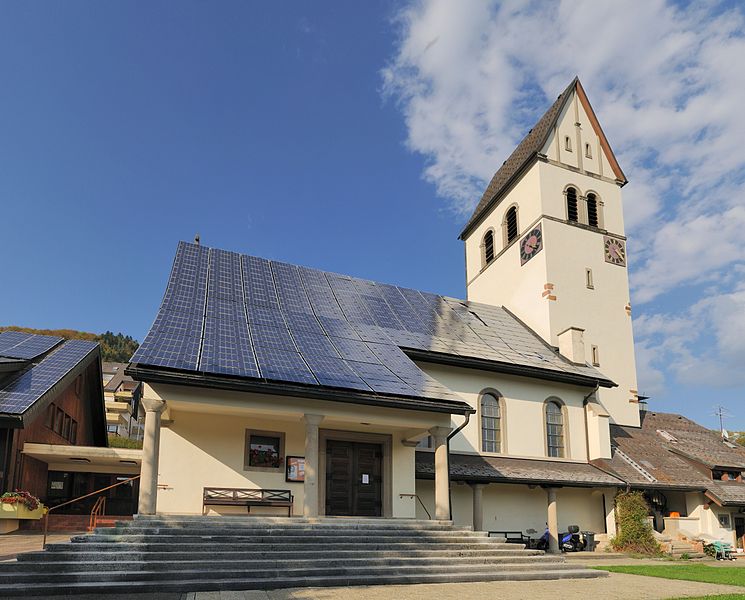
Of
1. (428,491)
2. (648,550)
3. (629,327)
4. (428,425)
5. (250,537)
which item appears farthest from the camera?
(629,327)

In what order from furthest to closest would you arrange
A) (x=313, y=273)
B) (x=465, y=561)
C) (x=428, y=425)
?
(x=313, y=273), (x=428, y=425), (x=465, y=561)

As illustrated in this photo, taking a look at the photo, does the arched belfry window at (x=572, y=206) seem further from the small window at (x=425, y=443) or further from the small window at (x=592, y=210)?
the small window at (x=425, y=443)

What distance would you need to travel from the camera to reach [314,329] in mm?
18906

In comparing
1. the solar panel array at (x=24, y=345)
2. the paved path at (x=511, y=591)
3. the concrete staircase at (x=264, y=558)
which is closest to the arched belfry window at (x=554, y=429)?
the concrete staircase at (x=264, y=558)

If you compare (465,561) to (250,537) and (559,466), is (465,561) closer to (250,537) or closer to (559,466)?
(250,537)

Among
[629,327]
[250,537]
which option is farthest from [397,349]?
[629,327]

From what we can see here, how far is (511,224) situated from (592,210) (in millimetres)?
3787

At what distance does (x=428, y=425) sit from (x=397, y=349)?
3.67 meters

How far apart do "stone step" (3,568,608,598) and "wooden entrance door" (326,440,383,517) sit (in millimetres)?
5398

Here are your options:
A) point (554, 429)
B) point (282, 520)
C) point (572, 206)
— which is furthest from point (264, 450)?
point (572, 206)

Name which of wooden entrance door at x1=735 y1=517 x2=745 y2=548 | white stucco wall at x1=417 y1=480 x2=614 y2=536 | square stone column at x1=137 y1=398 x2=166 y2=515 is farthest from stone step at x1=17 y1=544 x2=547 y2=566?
wooden entrance door at x1=735 y1=517 x2=745 y2=548

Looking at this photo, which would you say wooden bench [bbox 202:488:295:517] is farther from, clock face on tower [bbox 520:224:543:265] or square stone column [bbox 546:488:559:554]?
clock face on tower [bbox 520:224:543:265]

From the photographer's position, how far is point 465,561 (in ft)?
42.4

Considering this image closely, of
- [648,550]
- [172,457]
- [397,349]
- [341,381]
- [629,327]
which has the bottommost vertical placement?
[648,550]
